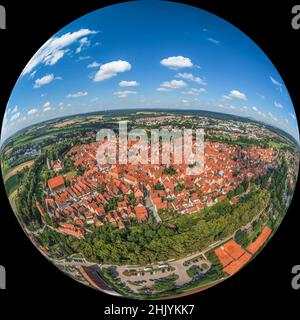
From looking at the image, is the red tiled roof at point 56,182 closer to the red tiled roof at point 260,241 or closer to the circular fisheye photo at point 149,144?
the circular fisheye photo at point 149,144

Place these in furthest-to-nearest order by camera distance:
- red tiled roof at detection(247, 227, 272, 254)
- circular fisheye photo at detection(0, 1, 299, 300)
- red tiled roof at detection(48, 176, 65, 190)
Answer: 1. red tiled roof at detection(247, 227, 272, 254)
2. red tiled roof at detection(48, 176, 65, 190)
3. circular fisheye photo at detection(0, 1, 299, 300)

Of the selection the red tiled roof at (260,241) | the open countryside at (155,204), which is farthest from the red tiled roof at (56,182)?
the red tiled roof at (260,241)

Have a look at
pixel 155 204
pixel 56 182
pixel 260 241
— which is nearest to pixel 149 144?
pixel 155 204

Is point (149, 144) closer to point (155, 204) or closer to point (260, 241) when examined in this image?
point (155, 204)

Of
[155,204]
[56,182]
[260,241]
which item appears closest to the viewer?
[155,204]

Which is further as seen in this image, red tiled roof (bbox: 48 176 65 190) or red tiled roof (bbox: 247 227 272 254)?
red tiled roof (bbox: 247 227 272 254)

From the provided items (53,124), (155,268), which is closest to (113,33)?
(53,124)

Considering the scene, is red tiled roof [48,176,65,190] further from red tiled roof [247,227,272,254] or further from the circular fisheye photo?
red tiled roof [247,227,272,254]

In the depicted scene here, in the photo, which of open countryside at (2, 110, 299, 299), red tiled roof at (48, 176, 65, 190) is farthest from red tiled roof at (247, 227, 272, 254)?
red tiled roof at (48, 176, 65, 190)
